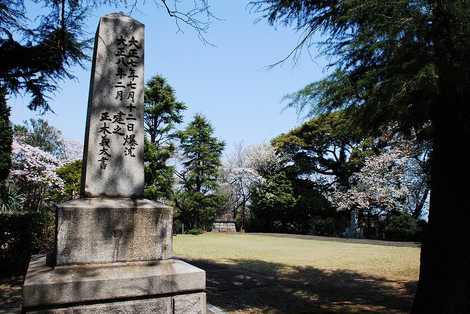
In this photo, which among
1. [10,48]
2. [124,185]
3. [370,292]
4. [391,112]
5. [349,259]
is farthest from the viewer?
[349,259]

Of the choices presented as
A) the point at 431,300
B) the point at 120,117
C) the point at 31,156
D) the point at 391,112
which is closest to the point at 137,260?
the point at 120,117

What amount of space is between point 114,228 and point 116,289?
0.54 m

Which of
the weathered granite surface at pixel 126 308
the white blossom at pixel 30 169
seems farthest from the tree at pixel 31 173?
the weathered granite surface at pixel 126 308

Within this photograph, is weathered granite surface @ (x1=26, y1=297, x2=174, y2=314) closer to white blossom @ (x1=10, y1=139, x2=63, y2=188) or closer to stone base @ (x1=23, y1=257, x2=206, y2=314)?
stone base @ (x1=23, y1=257, x2=206, y2=314)

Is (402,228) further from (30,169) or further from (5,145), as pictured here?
(30,169)

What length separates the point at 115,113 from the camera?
353 cm

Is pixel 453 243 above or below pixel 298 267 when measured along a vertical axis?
above

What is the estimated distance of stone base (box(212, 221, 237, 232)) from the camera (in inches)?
1133

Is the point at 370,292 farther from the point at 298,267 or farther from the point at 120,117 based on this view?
the point at 120,117

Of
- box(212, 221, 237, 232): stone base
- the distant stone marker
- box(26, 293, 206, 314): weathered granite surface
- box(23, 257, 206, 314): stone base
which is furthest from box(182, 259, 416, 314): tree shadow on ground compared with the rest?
box(212, 221, 237, 232): stone base

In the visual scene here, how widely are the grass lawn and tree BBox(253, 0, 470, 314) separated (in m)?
1.75

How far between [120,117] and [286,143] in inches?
939

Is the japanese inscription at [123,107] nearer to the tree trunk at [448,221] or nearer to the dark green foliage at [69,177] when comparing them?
the tree trunk at [448,221]

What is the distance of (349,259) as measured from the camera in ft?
39.3
